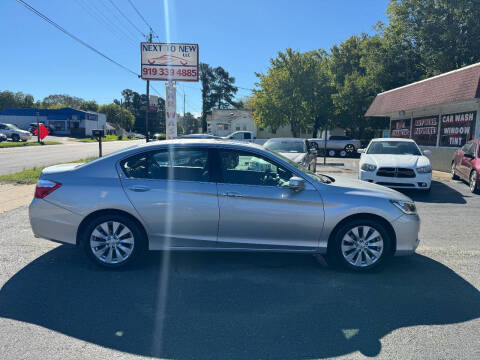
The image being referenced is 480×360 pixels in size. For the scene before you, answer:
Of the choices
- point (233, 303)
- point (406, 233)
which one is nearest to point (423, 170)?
point (406, 233)

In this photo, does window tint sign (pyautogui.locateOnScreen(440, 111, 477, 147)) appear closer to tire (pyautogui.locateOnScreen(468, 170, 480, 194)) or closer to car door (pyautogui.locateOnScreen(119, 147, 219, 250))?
tire (pyautogui.locateOnScreen(468, 170, 480, 194))

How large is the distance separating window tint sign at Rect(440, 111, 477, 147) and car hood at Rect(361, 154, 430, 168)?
22.7 feet

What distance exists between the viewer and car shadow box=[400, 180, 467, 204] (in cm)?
998

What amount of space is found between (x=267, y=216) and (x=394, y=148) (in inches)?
343

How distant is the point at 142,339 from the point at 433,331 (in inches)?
101

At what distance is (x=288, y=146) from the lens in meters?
12.5

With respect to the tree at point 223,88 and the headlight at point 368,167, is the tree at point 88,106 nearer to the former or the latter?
the tree at point 223,88

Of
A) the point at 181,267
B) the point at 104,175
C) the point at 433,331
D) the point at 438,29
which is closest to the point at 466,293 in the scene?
the point at 433,331

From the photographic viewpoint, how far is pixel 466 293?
4207 mm

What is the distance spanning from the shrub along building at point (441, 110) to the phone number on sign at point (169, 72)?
472 inches

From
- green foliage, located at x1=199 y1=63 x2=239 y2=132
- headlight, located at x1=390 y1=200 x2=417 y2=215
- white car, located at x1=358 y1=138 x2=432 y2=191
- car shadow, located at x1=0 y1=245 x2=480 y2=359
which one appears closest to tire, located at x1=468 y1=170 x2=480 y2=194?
white car, located at x1=358 y1=138 x2=432 y2=191

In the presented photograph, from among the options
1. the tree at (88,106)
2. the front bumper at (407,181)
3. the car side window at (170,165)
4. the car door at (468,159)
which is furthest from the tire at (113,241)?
the tree at (88,106)

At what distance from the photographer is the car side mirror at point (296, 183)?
4460mm

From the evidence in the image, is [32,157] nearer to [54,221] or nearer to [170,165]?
[54,221]
